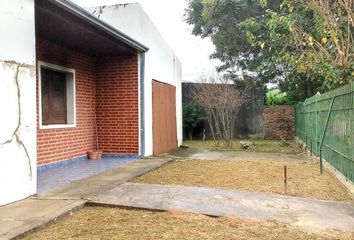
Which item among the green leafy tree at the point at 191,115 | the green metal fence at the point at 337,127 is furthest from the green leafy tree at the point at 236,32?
the green metal fence at the point at 337,127

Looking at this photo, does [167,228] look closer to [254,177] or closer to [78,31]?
[254,177]

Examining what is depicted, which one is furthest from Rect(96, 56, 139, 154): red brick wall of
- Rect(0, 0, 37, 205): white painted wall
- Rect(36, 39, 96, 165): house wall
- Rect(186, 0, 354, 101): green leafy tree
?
Rect(0, 0, 37, 205): white painted wall

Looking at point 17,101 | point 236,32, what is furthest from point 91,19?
point 236,32

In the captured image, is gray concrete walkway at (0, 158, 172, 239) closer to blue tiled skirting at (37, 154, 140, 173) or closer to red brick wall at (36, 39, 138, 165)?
blue tiled skirting at (37, 154, 140, 173)

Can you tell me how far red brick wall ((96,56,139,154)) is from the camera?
35.8ft

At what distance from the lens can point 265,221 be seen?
4598 millimetres

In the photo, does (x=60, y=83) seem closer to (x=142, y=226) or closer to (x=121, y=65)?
(x=121, y=65)

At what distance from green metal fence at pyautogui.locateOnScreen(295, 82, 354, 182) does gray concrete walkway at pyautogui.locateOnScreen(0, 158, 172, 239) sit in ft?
13.4

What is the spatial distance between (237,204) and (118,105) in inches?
254

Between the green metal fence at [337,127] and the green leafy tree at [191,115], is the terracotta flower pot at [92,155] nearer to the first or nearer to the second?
the green metal fence at [337,127]

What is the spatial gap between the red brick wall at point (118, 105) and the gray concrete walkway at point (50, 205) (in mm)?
3262

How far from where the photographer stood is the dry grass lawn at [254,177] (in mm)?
6602

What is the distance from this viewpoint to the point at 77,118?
10.2m

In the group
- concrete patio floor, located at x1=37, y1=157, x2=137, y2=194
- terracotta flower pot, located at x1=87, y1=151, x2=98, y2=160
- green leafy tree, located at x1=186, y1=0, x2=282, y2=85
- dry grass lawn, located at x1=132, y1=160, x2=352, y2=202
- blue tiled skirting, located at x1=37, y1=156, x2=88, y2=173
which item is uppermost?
green leafy tree, located at x1=186, y1=0, x2=282, y2=85
